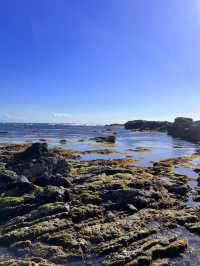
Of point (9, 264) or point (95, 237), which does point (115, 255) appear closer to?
point (95, 237)

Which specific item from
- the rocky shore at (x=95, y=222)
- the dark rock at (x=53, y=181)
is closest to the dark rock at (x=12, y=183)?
the rocky shore at (x=95, y=222)

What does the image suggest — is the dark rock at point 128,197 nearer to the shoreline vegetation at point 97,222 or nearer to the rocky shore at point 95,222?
the shoreline vegetation at point 97,222

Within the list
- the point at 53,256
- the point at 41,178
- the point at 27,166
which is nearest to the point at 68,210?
the point at 53,256

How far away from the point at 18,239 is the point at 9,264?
4.54m

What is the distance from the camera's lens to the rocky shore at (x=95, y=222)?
24781 millimetres

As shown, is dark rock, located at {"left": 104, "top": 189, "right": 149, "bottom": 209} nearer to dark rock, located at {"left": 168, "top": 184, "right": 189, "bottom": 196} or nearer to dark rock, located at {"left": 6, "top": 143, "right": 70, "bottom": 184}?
dark rock, located at {"left": 168, "top": 184, "right": 189, "bottom": 196}

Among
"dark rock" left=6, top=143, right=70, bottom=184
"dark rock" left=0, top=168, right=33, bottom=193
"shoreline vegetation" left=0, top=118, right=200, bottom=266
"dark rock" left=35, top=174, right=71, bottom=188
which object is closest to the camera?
"shoreline vegetation" left=0, top=118, right=200, bottom=266

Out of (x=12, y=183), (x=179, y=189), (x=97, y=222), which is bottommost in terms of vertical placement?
(x=97, y=222)

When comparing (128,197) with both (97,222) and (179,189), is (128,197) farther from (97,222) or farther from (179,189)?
(179,189)

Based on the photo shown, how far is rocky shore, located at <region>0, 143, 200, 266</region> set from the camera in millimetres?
24781

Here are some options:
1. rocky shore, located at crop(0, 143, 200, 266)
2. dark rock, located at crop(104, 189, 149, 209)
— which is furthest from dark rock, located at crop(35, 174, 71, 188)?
dark rock, located at crop(104, 189, 149, 209)

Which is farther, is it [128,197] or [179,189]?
[179,189]

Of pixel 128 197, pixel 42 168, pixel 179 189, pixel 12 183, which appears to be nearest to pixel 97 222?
pixel 128 197

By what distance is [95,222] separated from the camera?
101ft
